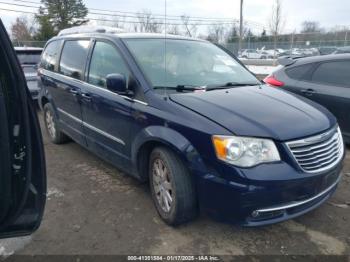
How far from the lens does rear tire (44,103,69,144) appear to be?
5172mm

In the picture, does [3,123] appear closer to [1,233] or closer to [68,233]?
[1,233]

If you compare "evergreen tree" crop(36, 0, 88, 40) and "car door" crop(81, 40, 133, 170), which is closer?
"car door" crop(81, 40, 133, 170)

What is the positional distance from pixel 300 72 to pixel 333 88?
660 millimetres

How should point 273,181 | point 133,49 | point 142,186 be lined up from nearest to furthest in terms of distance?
point 273,181 < point 133,49 < point 142,186

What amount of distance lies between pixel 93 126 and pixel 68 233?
1381 millimetres

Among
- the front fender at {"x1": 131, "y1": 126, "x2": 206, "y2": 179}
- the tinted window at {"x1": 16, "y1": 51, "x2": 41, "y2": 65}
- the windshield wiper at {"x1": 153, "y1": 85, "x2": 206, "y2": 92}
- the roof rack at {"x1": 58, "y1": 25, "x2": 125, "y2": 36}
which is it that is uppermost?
the roof rack at {"x1": 58, "y1": 25, "x2": 125, "y2": 36}

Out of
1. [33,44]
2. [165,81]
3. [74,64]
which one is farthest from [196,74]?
[33,44]

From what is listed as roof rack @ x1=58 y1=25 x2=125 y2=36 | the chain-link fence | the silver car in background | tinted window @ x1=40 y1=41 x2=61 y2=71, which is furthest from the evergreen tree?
roof rack @ x1=58 y1=25 x2=125 y2=36

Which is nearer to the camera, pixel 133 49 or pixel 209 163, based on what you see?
pixel 209 163

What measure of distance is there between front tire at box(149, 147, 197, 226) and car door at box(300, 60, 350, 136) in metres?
3.02

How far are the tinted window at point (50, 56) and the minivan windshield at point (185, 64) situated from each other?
2.00 meters

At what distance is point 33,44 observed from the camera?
107ft

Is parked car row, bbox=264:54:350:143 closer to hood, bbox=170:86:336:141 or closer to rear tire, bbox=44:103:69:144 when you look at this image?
hood, bbox=170:86:336:141

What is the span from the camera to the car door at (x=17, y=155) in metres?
1.52
